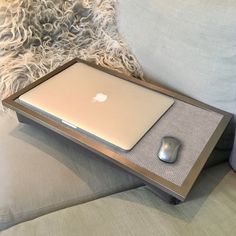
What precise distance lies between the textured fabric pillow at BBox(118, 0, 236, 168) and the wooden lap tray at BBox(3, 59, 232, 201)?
0.05 m

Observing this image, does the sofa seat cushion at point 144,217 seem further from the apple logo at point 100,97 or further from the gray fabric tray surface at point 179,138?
the apple logo at point 100,97

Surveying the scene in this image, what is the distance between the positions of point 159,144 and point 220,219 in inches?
8.8

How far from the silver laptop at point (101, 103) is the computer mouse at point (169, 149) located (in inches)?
2.6

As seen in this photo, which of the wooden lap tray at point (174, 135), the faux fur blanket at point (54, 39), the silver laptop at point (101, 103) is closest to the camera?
the wooden lap tray at point (174, 135)

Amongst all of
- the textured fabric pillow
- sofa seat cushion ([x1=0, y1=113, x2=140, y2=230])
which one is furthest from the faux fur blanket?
sofa seat cushion ([x1=0, y1=113, x2=140, y2=230])

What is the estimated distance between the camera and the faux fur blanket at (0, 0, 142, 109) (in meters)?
1.07

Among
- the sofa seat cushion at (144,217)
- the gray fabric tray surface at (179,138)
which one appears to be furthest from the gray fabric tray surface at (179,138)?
the sofa seat cushion at (144,217)

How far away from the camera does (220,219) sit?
753 millimetres

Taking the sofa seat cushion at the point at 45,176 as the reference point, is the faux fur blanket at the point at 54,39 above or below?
above

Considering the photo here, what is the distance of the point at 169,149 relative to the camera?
76 centimetres

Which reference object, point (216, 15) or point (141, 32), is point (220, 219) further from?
point (141, 32)

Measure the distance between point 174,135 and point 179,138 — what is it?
0.6 inches

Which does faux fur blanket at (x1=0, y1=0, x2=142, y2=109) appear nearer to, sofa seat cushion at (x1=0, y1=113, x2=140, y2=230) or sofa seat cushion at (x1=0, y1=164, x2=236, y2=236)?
sofa seat cushion at (x1=0, y1=113, x2=140, y2=230)

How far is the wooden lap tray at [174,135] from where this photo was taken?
0.72 meters
